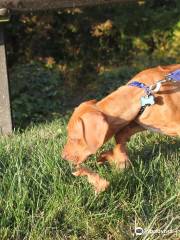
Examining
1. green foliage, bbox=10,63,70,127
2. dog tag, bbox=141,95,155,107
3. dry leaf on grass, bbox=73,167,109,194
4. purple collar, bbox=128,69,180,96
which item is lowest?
green foliage, bbox=10,63,70,127

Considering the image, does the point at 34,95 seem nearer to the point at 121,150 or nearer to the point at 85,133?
the point at 121,150

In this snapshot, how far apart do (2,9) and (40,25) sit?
494 cm

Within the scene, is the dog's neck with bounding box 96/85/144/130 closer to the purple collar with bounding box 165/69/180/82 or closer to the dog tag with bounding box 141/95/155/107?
the dog tag with bounding box 141/95/155/107

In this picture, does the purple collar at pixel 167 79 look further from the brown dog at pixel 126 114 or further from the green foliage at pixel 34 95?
the green foliage at pixel 34 95

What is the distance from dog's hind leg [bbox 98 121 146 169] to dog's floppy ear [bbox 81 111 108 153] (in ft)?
1.52

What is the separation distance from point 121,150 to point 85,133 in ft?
1.91

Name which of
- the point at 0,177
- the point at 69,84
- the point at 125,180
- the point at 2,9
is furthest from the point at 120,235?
→ the point at 69,84

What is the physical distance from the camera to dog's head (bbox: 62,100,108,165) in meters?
3.64

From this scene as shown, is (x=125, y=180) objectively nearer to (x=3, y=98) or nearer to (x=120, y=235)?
(x=120, y=235)

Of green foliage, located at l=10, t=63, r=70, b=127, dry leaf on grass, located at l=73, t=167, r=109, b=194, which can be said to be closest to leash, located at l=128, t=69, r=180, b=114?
dry leaf on grass, located at l=73, t=167, r=109, b=194

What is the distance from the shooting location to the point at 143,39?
10.7 metres

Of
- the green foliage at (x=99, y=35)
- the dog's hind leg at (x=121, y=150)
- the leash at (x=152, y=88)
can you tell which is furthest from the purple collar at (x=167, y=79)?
the green foliage at (x=99, y=35)

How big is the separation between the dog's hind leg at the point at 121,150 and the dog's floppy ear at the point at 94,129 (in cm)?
46

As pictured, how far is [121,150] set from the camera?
4191 mm
